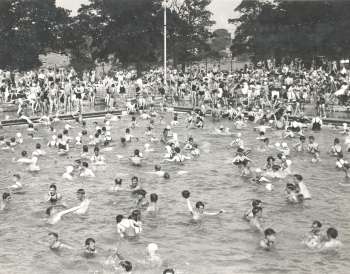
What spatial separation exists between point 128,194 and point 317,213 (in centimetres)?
569

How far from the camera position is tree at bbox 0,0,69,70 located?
140 feet

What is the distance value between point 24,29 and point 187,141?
1032 inches

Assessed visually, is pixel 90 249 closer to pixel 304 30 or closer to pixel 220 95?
pixel 220 95

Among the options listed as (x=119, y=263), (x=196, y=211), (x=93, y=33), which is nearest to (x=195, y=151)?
(x=196, y=211)

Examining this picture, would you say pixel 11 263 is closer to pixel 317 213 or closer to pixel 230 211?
pixel 230 211

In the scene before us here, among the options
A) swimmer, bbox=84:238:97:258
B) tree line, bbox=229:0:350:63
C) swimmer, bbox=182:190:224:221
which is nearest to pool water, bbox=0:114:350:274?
swimmer, bbox=84:238:97:258

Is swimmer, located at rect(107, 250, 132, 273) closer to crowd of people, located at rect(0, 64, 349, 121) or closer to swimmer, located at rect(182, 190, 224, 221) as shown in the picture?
swimmer, located at rect(182, 190, 224, 221)

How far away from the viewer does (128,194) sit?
16.4 metres

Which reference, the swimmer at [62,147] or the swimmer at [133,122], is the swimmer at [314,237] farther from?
the swimmer at [133,122]

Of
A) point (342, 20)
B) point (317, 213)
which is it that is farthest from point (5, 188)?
point (342, 20)

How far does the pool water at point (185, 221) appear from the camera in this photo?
11352mm

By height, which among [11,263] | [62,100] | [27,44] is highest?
[27,44]

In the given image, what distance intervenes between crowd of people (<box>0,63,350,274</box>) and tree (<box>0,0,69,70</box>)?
268 cm

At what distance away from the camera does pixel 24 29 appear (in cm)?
4322
